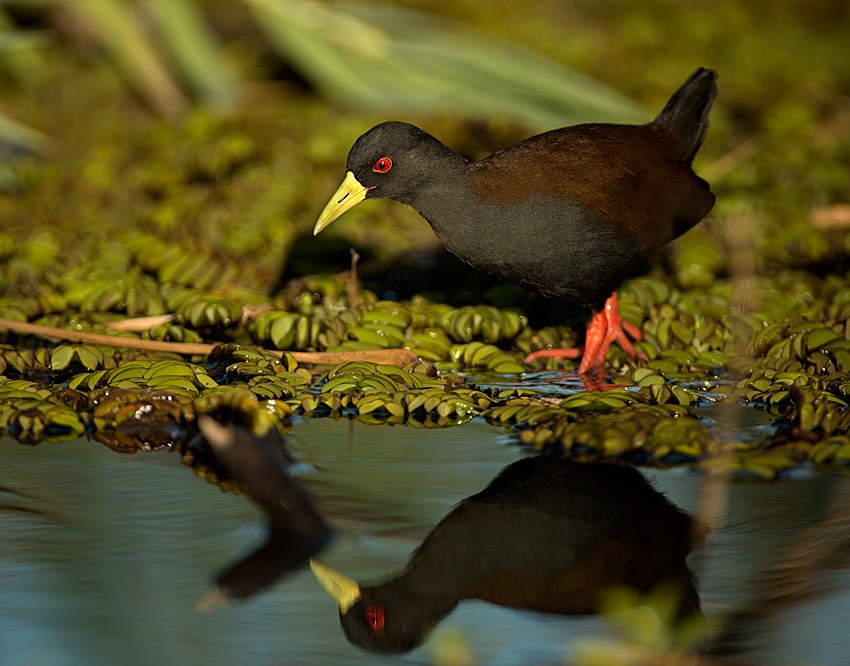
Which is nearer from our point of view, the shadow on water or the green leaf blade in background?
the shadow on water

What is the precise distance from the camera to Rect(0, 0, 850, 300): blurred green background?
6.34 meters

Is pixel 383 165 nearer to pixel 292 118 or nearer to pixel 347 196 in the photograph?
pixel 347 196

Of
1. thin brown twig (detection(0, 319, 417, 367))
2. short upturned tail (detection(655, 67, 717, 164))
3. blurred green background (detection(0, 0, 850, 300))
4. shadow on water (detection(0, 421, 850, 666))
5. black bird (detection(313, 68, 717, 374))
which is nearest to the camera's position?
shadow on water (detection(0, 421, 850, 666))

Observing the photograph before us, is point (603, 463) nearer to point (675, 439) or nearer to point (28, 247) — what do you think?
point (675, 439)

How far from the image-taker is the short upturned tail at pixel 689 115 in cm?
535

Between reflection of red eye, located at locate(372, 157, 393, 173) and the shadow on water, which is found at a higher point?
reflection of red eye, located at locate(372, 157, 393, 173)

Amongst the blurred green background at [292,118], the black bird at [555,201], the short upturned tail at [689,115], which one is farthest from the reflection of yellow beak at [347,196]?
the short upturned tail at [689,115]

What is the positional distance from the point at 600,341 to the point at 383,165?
1098 millimetres

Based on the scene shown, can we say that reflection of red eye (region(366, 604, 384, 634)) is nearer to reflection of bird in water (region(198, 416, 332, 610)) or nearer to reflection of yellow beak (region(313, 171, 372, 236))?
reflection of bird in water (region(198, 416, 332, 610))

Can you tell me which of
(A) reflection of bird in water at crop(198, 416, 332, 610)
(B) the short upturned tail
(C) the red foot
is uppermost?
(B) the short upturned tail

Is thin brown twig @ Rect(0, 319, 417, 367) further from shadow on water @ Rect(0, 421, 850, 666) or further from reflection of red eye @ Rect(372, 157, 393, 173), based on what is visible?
shadow on water @ Rect(0, 421, 850, 666)

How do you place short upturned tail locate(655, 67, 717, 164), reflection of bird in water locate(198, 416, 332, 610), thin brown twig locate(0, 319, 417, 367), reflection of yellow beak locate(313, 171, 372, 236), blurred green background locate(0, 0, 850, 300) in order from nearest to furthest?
reflection of bird in water locate(198, 416, 332, 610) → thin brown twig locate(0, 319, 417, 367) → reflection of yellow beak locate(313, 171, 372, 236) → short upturned tail locate(655, 67, 717, 164) → blurred green background locate(0, 0, 850, 300)

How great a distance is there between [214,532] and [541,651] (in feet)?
3.37

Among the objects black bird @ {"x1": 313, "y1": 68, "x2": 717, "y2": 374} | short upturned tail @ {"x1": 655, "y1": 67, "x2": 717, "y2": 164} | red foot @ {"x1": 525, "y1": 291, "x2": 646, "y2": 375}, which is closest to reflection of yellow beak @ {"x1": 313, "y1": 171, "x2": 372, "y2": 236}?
black bird @ {"x1": 313, "y1": 68, "x2": 717, "y2": 374}
